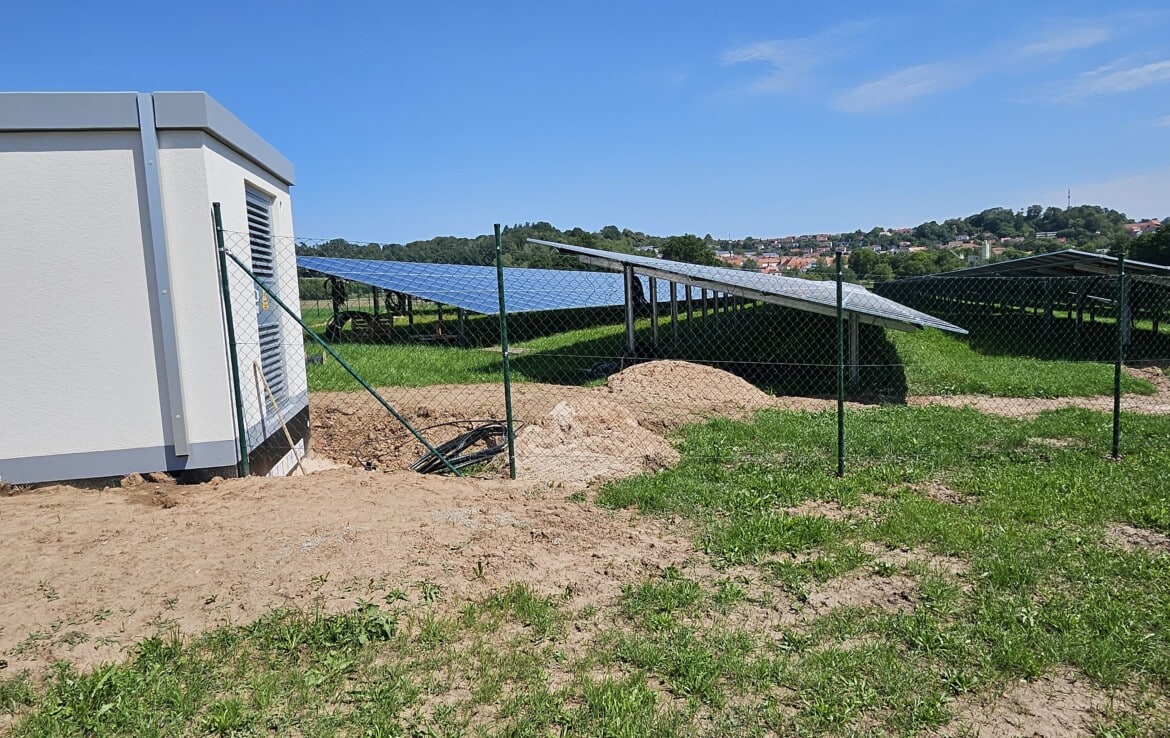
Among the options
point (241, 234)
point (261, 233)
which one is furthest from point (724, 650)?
point (261, 233)

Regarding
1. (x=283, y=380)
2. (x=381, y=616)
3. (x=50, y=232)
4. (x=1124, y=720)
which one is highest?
(x=50, y=232)

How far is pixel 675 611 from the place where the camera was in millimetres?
3998

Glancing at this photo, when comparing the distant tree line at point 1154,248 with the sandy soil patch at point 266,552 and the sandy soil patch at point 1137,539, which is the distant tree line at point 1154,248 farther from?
the sandy soil patch at point 266,552

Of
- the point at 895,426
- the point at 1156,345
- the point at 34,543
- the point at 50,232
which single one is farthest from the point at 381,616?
the point at 1156,345

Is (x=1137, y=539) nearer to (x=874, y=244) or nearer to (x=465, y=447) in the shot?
(x=465, y=447)

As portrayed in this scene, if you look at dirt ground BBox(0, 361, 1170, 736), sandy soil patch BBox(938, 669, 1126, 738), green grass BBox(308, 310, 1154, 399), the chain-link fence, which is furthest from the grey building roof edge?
sandy soil patch BBox(938, 669, 1126, 738)

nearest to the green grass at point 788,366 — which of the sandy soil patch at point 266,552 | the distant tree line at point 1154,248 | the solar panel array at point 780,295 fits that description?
the solar panel array at point 780,295

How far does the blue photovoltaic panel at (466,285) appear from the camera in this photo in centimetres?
1847

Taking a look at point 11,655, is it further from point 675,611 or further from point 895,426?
point 895,426

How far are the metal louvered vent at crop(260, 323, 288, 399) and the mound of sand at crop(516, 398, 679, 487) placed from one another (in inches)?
103

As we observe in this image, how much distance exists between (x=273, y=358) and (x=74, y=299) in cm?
197

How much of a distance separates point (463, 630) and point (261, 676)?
3.15ft

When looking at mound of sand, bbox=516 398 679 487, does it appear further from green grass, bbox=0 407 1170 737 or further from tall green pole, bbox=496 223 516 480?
green grass, bbox=0 407 1170 737

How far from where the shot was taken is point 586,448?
7445 millimetres
